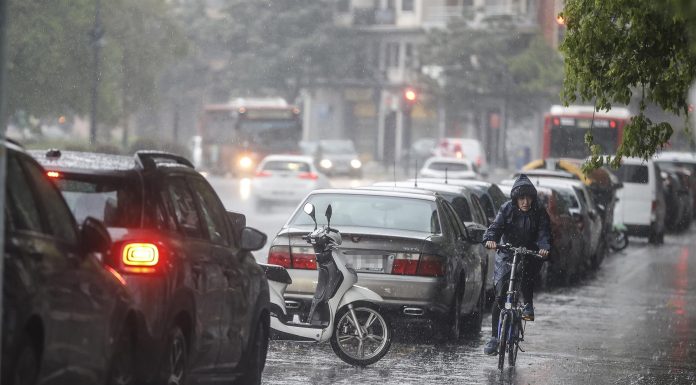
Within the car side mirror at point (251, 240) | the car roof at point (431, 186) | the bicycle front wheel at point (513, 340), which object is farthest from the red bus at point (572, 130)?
the car side mirror at point (251, 240)

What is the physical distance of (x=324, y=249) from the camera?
1269 cm

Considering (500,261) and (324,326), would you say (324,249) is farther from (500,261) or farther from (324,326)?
(500,261)

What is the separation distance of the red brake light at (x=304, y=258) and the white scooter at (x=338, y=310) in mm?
1036

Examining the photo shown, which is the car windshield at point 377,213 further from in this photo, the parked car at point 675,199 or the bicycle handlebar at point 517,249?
the parked car at point 675,199

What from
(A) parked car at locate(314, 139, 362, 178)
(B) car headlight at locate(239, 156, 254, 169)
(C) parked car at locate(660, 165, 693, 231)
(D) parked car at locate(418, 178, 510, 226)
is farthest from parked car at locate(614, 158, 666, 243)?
(A) parked car at locate(314, 139, 362, 178)

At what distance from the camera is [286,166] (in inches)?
1753

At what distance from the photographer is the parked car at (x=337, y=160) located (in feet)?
217

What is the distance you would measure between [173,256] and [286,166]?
35.9 metres

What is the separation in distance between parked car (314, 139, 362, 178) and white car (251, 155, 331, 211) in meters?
20.4

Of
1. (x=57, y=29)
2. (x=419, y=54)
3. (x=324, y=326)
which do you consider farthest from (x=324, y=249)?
(x=419, y=54)

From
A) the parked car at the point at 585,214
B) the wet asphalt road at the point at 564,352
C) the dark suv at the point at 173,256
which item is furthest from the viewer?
the parked car at the point at 585,214

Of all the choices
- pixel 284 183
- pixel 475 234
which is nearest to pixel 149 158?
pixel 475 234

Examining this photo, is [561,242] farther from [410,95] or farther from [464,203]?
[410,95]

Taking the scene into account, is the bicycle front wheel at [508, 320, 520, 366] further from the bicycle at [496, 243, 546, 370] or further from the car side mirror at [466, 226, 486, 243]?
the car side mirror at [466, 226, 486, 243]
